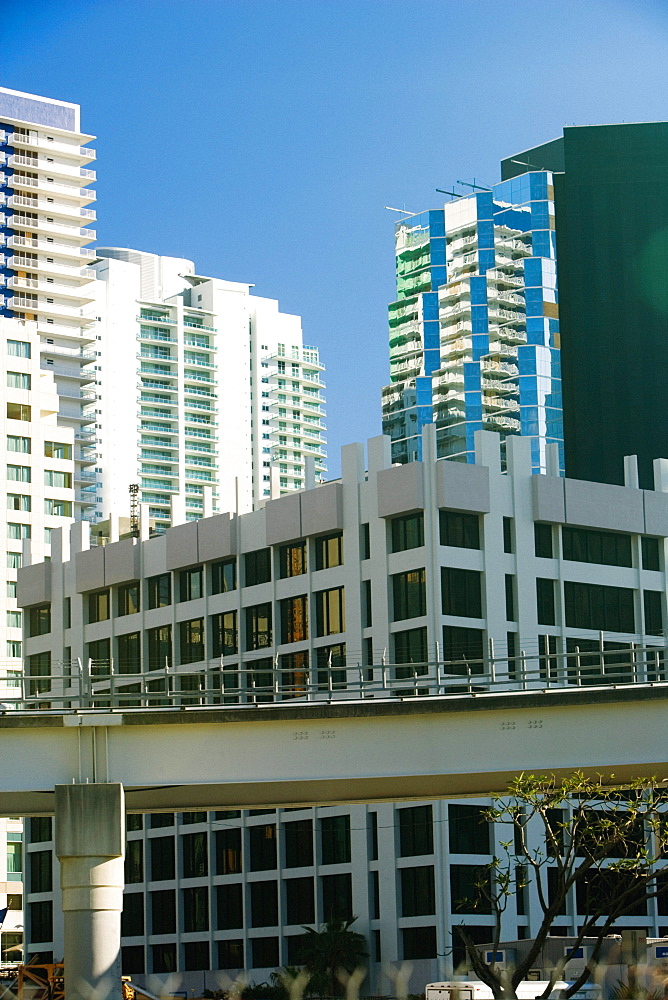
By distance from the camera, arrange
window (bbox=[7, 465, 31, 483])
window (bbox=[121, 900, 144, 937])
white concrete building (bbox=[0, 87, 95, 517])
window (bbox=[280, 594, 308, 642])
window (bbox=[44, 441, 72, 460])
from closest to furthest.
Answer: window (bbox=[280, 594, 308, 642]), window (bbox=[121, 900, 144, 937]), window (bbox=[7, 465, 31, 483]), window (bbox=[44, 441, 72, 460]), white concrete building (bbox=[0, 87, 95, 517])

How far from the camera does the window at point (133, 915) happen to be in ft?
292

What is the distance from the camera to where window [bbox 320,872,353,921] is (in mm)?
77812

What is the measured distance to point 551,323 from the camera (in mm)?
185625

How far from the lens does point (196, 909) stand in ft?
282

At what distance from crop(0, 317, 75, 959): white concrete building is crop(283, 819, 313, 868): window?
50732 millimetres

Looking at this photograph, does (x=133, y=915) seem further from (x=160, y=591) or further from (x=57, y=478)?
(x=57, y=478)

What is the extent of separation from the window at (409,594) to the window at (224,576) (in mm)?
11604

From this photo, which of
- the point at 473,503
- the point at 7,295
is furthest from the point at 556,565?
the point at 7,295

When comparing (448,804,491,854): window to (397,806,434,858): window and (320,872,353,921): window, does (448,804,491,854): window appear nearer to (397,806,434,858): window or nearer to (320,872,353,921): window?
(397,806,434,858): window

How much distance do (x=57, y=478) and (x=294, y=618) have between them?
54.8 meters

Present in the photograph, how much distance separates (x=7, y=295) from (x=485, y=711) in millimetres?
151390

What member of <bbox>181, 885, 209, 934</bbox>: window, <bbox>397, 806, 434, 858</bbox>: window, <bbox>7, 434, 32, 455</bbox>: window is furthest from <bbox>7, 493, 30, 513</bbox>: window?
<bbox>397, 806, 434, 858</bbox>: window

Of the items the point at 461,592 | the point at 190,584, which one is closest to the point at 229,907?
the point at 190,584

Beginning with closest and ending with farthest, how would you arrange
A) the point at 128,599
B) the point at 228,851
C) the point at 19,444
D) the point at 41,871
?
the point at 228,851, the point at 128,599, the point at 41,871, the point at 19,444
